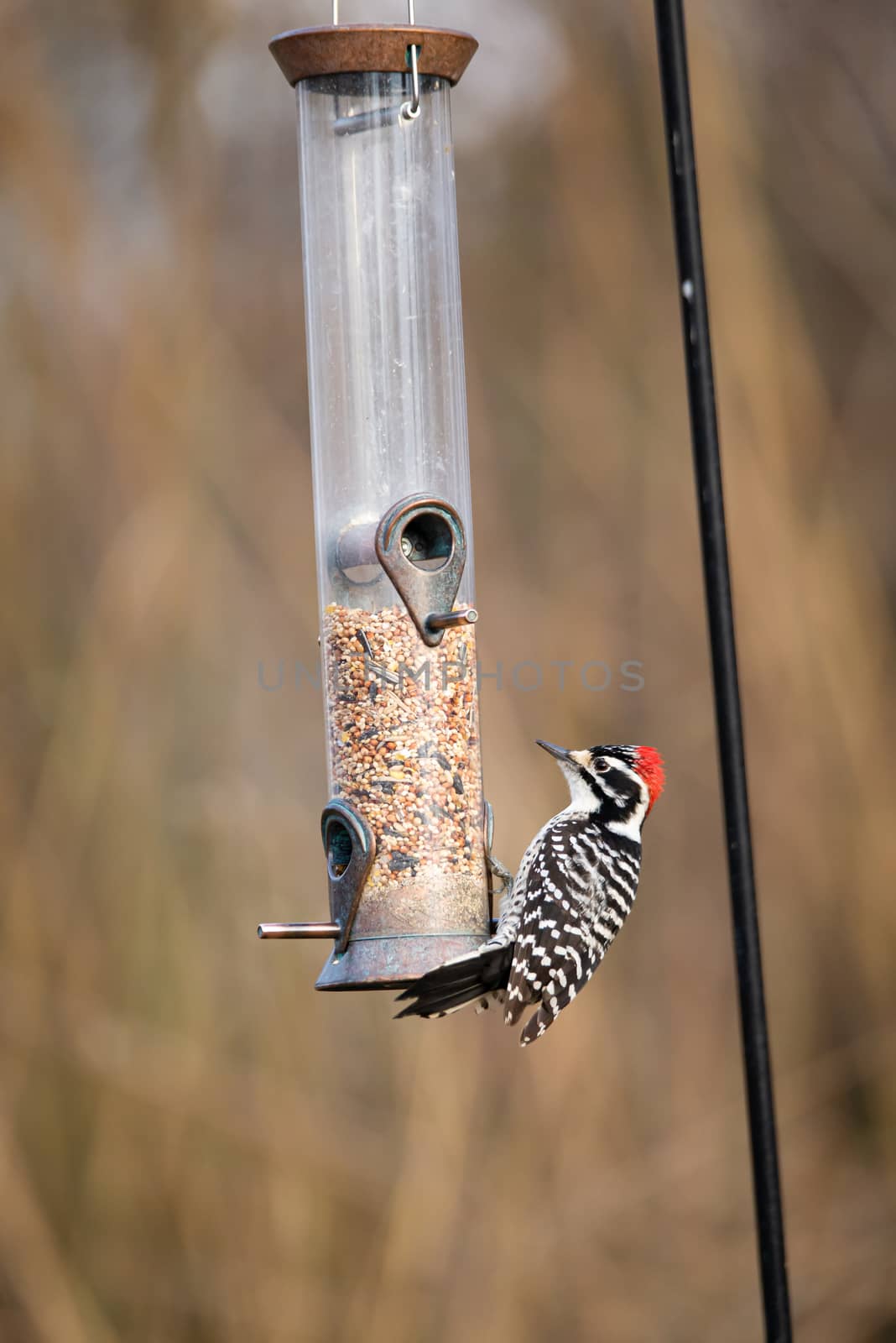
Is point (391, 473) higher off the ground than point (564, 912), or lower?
higher

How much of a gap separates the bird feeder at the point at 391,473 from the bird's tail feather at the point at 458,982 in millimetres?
82

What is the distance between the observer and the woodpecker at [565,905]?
10.8ft

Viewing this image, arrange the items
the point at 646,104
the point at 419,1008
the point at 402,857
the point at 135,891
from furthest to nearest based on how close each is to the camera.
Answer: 1. the point at 646,104
2. the point at 135,891
3. the point at 402,857
4. the point at 419,1008

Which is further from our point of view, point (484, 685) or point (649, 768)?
point (484, 685)

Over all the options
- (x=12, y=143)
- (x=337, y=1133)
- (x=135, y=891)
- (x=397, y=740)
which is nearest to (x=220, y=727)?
(x=135, y=891)

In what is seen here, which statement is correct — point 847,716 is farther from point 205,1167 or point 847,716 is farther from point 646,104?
point 205,1167

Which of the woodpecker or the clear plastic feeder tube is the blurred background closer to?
the woodpecker

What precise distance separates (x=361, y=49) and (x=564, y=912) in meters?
1.78

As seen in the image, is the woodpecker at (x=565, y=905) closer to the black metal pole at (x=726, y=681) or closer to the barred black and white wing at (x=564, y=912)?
the barred black and white wing at (x=564, y=912)

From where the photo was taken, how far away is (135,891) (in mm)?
5766

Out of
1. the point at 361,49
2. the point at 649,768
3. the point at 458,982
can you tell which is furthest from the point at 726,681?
the point at 649,768

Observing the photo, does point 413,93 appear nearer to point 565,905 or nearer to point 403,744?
point 403,744

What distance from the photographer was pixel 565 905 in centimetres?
352

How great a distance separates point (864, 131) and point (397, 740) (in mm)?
3901
